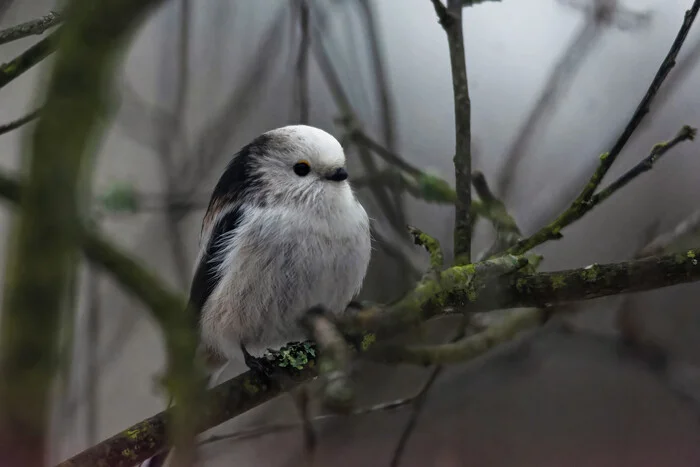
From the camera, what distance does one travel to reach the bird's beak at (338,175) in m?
0.64

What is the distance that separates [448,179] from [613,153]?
24 centimetres

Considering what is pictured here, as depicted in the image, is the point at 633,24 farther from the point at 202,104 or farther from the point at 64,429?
the point at 64,429

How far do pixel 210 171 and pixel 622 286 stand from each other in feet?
1.79

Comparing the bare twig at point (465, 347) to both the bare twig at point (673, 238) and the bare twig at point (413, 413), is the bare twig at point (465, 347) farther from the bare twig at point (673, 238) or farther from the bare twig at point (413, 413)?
the bare twig at point (673, 238)

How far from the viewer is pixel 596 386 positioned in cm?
80

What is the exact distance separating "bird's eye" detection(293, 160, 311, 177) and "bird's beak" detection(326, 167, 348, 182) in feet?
0.08

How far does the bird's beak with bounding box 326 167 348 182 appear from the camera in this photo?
0.64 meters

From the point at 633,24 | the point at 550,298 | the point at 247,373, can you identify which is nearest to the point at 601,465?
the point at 550,298

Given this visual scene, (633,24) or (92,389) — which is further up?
(633,24)

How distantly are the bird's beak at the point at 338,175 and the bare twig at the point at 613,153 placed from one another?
0.19 m

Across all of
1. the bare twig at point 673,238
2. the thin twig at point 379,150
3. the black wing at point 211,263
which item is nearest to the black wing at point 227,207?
the black wing at point 211,263

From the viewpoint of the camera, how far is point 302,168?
654 millimetres

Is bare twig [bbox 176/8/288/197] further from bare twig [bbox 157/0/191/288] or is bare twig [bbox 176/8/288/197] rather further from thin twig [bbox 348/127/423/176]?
thin twig [bbox 348/127/423/176]

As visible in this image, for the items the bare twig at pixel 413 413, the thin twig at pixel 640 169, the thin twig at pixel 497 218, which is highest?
the thin twig at pixel 640 169
